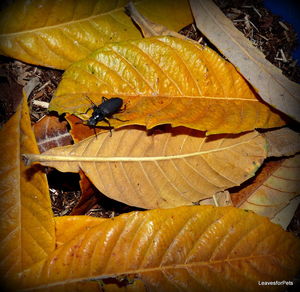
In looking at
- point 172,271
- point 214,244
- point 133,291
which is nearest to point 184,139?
point 214,244

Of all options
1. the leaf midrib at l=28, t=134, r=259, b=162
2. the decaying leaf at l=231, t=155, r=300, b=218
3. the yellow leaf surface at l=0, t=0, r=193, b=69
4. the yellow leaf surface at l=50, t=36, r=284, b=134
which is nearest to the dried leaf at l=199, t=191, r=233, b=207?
the decaying leaf at l=231, t=155, r=300, b=218

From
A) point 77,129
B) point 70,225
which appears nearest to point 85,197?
point 70,225

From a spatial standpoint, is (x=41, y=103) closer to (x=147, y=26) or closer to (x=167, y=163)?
(x=147, y=26)

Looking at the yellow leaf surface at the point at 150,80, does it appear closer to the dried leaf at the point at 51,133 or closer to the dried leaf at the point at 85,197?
the dried leaf at the point at 51,133

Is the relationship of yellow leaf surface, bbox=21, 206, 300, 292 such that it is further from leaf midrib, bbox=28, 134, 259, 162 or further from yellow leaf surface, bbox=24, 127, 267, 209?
leaf midrib, bbox=28, 134, 259, 162

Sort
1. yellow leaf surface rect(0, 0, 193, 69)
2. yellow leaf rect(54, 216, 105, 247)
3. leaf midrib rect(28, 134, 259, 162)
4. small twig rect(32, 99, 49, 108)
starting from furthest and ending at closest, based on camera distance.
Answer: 1. small twig rect(32, 99, 49, 108)
2. yellow leaf surface rect(0, 0, 193, 69)
3. yellow leaf rect(54, 216, 105, 247)
4. leaf midrib rect(28, 134, 259, 162)

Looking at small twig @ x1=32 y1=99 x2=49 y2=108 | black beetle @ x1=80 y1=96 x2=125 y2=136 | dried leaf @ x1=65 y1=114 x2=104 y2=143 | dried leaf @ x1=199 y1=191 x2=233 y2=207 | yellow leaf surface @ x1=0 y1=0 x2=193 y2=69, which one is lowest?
dried leaf @ x1=199 y1=191 x2=233 y2=207

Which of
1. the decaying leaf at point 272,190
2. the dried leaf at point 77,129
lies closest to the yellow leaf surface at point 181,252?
the decaying leaf at point 272,190
